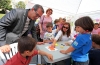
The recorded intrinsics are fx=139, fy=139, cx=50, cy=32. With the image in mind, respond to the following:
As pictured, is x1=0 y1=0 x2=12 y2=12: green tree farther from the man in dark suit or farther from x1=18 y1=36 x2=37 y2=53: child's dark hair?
x1=18 y1=36 x2=37 y2=53: child's dark hair

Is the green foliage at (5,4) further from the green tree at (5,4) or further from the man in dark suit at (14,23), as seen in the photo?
the man in dark suit at (14,23)

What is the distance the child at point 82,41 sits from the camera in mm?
1795

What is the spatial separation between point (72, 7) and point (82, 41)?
3084 millimetres

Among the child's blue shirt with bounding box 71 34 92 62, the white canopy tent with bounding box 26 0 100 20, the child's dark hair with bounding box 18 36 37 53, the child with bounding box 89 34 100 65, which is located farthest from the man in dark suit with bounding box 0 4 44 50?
the white canopy tent with bounding box 26 0 100 20

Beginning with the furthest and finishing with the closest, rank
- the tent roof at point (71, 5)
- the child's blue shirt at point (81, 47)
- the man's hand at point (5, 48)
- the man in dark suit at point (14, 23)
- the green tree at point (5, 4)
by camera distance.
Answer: the green tree at point (5, 4) < the tent roof at point (71, 5) < the man in dark suit at point (14, 23) < the child's blue shirt at point (81, 47) < the man's hand at point (5, 48)

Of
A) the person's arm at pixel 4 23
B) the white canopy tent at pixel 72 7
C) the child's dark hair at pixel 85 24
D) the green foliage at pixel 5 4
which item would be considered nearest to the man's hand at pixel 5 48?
the person's arm at pixel 4 23

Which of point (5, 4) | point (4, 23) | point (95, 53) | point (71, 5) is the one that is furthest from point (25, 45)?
point (5, 4)

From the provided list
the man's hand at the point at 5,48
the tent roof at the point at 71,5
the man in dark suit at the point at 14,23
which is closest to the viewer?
the man's hand at the point at 5,48

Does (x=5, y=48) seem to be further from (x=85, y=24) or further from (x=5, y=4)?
(x=5, y=4)

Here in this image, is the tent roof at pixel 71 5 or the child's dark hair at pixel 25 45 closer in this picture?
the child's dark hair at pixel 25 45

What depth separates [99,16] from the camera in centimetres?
449

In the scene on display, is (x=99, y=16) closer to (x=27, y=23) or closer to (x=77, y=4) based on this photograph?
(x=77, y=4)

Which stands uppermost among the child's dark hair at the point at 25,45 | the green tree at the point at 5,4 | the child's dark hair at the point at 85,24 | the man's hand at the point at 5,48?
the child's dark hair at the point at 85,24

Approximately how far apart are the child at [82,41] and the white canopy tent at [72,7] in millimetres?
2733
